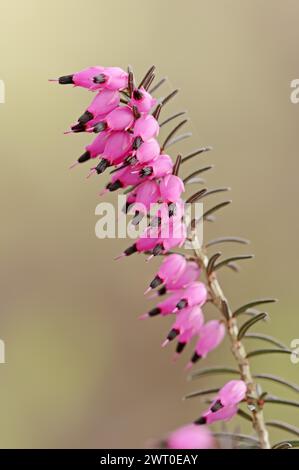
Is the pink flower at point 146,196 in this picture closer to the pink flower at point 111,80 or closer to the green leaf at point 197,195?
the green leaf at point 197,195

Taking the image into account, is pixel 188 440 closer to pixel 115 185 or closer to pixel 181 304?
pixel 181 304

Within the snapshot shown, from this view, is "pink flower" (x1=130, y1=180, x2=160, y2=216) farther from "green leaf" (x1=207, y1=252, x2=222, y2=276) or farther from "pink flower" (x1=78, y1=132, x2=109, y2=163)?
"green leaf" (x1=207, y1=252, x2=222, y2=276)

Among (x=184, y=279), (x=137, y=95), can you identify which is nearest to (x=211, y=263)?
(x=184, y=279)

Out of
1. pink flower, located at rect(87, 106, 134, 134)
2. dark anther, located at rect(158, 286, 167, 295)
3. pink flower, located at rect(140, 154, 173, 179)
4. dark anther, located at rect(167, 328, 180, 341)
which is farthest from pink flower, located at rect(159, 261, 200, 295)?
pink flower, located at rect(87, 106, 134, 134)

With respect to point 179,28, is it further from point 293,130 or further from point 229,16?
point 293,130

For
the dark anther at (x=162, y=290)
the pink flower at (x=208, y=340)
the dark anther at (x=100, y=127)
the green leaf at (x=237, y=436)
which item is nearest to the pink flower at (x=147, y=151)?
the dark anther at (x=100, y=127)

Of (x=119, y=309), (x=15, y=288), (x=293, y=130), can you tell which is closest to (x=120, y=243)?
(x=119, y=309)
